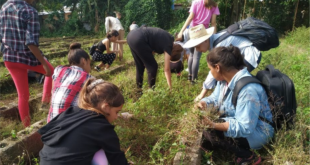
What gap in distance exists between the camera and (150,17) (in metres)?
14.2

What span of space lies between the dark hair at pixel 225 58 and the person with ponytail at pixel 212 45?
643 millimetres

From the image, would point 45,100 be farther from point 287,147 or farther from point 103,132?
point 287,147

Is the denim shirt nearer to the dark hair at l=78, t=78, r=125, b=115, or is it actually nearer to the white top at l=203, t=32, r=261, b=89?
the white top at l=203, t=32, r=261, b=89

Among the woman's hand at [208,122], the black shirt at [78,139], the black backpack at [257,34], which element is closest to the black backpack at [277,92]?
the woman's hand at [208,122]

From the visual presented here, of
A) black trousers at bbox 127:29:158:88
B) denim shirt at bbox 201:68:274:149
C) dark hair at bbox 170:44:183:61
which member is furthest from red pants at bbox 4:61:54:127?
denim shirt at bbox 201:68:274:149

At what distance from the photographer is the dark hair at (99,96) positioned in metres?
1.53

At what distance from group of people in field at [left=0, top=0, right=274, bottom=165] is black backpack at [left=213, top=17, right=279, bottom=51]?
0.22ft

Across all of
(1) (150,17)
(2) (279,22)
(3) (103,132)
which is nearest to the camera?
(3) (103,132)

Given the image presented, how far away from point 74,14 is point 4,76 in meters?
15.8

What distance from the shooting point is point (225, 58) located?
1968 millimetres

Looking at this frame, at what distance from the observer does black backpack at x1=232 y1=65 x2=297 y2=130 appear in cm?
192

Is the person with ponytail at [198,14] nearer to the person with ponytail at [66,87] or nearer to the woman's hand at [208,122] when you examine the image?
the woman's hand at [208,122]

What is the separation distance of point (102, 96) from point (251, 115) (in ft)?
4.09

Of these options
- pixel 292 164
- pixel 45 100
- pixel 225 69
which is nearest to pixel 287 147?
pixel 292 164
